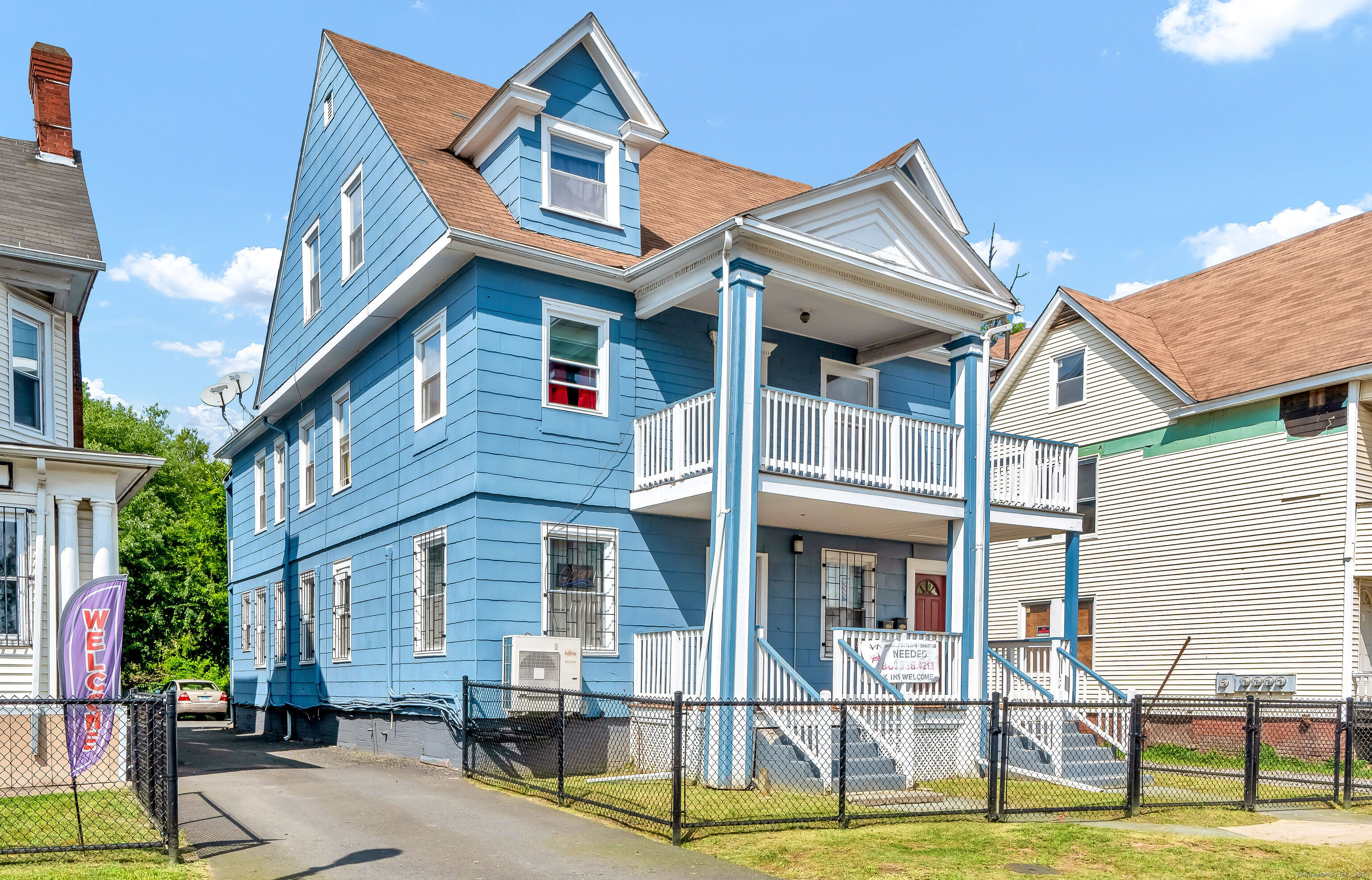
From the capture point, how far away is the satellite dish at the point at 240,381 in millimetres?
25266

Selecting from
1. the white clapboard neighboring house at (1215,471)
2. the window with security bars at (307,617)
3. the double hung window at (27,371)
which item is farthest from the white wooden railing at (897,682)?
the double hung window at (27,371)

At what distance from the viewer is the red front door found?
18.8 metres

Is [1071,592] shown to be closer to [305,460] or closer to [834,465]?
[834,465]

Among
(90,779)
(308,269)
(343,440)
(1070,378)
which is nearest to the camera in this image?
(90,779)

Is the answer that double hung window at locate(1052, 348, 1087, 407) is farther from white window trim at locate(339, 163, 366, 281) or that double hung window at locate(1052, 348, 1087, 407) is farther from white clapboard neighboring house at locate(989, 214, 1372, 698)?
white window trim at locate(339, 163, 366, 281)

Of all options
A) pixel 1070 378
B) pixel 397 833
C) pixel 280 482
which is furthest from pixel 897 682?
pixel 280 482

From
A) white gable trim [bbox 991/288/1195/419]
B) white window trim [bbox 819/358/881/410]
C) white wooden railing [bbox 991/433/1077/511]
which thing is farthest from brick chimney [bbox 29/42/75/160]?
white gable trim [bbox 991/288/1195/419]

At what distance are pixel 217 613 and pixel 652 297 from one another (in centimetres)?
2917

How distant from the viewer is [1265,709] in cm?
1903

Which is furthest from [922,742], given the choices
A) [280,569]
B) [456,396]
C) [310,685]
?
[280,569]

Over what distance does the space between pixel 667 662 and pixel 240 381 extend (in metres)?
15.2

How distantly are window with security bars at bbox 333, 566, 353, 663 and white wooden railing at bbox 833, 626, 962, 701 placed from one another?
26.5ft

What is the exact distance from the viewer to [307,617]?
2019 centimetres

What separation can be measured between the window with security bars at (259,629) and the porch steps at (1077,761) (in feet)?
47.6
